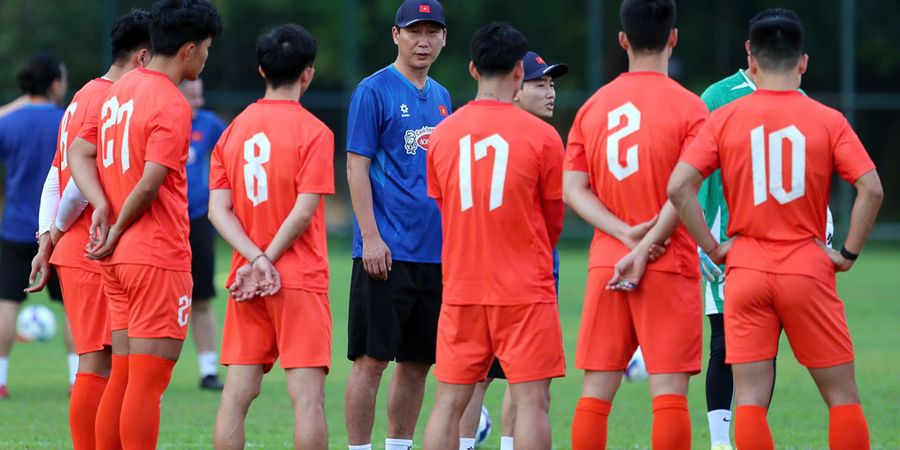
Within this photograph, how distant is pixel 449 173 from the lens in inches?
223

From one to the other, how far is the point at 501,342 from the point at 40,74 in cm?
601

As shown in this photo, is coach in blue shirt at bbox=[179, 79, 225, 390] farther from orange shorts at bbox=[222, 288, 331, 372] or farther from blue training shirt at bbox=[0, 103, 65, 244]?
orange shorts at bbox=[222, 288, 331, 372]

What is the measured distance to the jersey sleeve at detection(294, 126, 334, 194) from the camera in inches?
229

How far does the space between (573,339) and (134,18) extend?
783 cm

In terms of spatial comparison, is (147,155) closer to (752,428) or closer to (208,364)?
(752,428)

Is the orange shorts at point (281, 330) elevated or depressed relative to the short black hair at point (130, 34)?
depressed

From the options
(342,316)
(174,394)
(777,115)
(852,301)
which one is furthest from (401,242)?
(852,301)

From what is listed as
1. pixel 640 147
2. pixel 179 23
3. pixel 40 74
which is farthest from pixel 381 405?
pixel 640 147

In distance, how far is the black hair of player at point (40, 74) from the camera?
10.2m

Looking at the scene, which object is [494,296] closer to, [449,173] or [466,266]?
[466,266]

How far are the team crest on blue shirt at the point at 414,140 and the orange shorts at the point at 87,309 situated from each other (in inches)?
67.6

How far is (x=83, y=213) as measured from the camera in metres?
6.47

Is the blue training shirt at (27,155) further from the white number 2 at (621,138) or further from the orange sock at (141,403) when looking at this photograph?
the white number 2 at (621,138)

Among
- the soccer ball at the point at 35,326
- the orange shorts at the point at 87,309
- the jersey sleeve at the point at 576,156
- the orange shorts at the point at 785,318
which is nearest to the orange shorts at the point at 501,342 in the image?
the jersey sleeve at the point at 576,156
